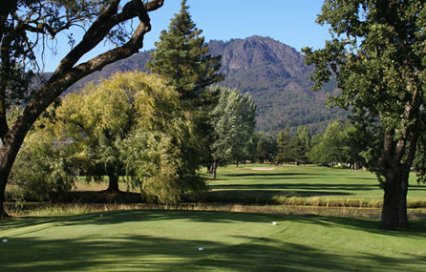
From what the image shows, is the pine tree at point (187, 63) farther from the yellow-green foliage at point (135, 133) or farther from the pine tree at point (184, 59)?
the yellow-green foliage at point (135, 133)

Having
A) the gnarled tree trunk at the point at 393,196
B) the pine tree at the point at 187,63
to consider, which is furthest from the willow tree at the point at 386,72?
the pine tree at the point at 187,63

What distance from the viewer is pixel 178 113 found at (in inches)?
1367

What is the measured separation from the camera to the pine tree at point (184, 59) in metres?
51.1

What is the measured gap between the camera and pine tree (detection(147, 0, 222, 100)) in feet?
168

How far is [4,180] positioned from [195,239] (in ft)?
28.2

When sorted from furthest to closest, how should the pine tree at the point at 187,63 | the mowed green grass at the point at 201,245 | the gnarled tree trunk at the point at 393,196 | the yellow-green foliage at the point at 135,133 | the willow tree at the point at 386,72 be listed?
the pine tree at the point at 187,63 → the yellow-green foliage at the point at 135,133 → the gnarled tree trunk at the point at 393,196 → the willow tree at the point at 386,72 → the mowed green grass at the point at 201,245

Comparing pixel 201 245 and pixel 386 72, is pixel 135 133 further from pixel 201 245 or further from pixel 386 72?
pixel 201 245

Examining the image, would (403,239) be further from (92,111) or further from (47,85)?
(92,111)

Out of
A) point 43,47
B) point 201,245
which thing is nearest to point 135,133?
point 43,47

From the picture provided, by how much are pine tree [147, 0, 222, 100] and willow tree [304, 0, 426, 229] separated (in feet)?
98.7

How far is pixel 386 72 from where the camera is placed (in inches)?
666

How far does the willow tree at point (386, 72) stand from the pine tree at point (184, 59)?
30.1 metres

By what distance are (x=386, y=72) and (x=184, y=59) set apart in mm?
37015

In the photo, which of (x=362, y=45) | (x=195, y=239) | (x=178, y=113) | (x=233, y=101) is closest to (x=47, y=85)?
(x=195, y=239)
